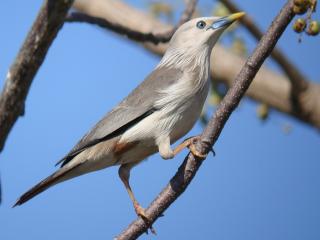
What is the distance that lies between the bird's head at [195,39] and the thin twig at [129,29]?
0.16 m

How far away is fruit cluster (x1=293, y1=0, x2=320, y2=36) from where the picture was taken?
3160mm

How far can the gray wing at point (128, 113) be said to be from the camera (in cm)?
462

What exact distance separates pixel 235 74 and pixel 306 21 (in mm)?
5459

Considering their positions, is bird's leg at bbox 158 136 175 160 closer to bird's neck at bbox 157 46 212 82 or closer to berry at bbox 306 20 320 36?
bird's neck at bbox 157 46 212 82

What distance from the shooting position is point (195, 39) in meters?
5.21

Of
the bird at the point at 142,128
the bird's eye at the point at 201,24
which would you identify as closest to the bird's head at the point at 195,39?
the bird's eye at the point at 201,24

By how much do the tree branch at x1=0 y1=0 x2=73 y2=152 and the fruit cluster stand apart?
4.13 ft

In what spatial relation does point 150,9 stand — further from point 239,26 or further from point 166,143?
point 166,143

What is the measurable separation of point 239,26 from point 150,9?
4.00ft

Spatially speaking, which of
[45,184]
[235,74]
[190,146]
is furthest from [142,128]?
[235,74]

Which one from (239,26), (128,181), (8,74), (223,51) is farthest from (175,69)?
(223,51)

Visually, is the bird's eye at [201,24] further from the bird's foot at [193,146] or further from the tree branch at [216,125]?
the tree branch at [216,125]

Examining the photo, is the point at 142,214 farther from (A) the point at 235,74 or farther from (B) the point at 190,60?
(A) the point at 235,74

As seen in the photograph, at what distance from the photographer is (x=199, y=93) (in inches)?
183
